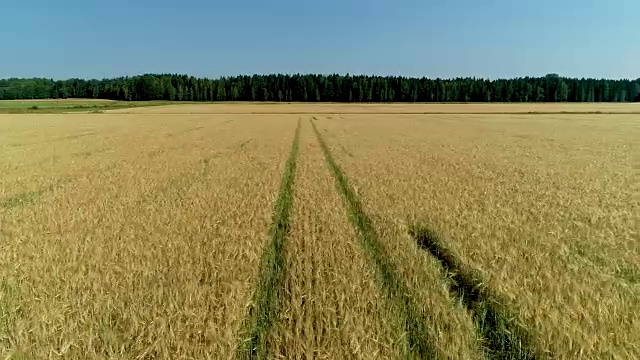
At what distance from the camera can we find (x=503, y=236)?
6336 mm

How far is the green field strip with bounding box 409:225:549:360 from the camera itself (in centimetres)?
337

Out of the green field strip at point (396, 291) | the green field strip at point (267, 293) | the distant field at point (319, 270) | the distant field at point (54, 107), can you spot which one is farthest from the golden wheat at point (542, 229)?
the distant field at point (54, 107)

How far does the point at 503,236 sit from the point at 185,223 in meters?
5.73

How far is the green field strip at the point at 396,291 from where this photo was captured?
336cm

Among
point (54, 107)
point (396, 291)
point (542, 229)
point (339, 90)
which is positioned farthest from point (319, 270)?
point (339, 90)

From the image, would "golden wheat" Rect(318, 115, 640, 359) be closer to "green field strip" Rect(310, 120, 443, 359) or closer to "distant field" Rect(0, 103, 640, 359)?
"distant field" Rect(0, 103, 640, 359)

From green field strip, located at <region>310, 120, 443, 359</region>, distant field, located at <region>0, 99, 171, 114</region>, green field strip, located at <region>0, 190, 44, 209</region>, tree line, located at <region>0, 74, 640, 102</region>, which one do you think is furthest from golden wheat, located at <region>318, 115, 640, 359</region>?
tree line, located at <region>0, 74, 640, 102</region>

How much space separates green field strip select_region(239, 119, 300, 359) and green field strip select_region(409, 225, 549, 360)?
80.8 inches

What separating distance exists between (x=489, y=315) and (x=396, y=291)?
1008 millimetres

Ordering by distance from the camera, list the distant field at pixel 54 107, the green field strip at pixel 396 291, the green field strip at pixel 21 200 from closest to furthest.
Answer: the green field strip at pixel 396 291 < the green field strip at pixel 21 200 < the distant field at pixel 54 107

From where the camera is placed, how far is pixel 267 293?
4.42m

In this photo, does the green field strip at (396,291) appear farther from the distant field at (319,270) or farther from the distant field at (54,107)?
the distant field at (54,107)

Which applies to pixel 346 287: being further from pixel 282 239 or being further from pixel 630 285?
pixel 630 285

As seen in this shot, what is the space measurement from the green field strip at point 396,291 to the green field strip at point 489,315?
556mm
